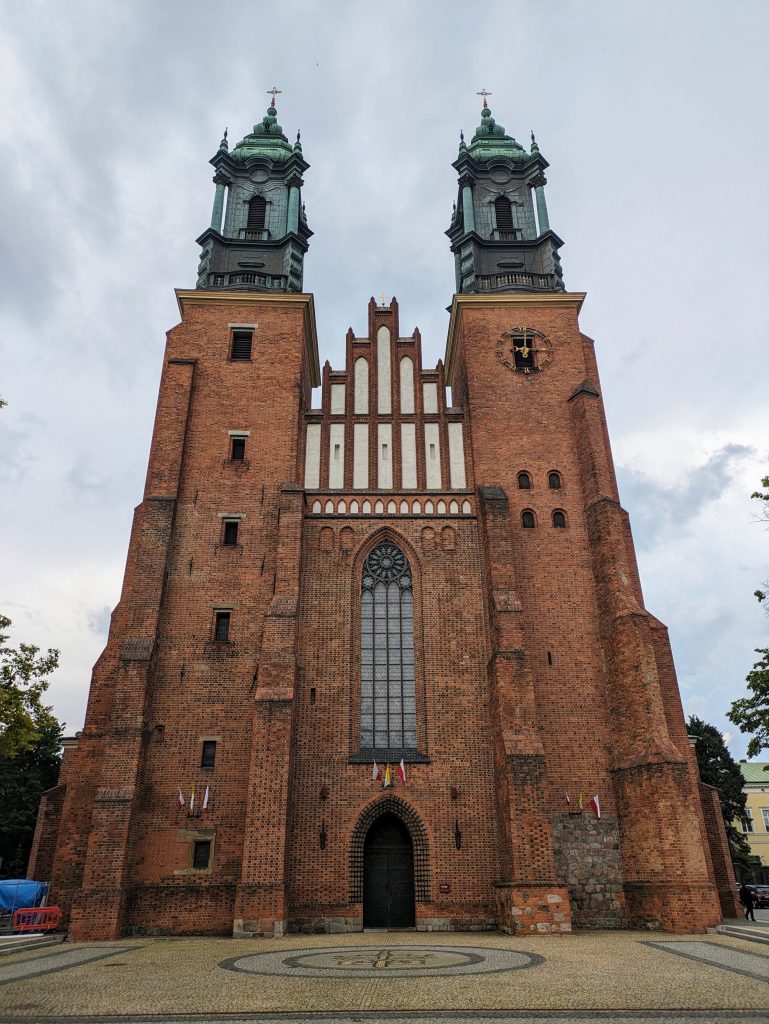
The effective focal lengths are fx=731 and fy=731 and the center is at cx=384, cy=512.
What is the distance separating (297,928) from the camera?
19188 mm

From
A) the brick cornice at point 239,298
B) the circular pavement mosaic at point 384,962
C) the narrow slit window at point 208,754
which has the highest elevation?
the brick cornice at point 239,298

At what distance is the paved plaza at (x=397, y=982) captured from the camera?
8234 millimetres

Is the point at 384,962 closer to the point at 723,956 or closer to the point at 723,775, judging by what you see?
the point at 723,956

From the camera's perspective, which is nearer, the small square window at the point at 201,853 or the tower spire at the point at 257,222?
the small square window at the point at 201,853

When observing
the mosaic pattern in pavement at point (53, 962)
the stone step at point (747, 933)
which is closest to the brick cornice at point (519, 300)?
Result: the stone step at point (747, 933)

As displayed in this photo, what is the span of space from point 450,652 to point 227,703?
22.4 ft

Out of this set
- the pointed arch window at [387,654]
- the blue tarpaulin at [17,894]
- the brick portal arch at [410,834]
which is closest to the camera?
the blue tarpaulin at [17,894]

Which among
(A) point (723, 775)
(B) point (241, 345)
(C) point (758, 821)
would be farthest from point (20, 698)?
(C) point (758, 821)

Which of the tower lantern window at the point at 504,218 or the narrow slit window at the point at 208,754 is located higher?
the tower lantern window at the point at 504,218

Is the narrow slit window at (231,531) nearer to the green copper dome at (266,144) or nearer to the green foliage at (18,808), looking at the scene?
the green copper dome at (266,144)

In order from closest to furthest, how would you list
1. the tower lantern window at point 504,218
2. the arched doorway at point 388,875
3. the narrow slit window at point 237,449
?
the arched doorway at point 388,875, the narrow slit window at point 237,449, the tower lantern window at point 504,218

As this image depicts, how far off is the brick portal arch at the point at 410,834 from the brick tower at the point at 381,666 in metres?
0.08

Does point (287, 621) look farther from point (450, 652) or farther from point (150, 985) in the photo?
point (150, 985)

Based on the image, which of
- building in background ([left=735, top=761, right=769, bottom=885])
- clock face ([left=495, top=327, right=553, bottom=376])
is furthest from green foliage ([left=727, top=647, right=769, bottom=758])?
building in background ([left=735, top=761, right=769, bottom=885])
